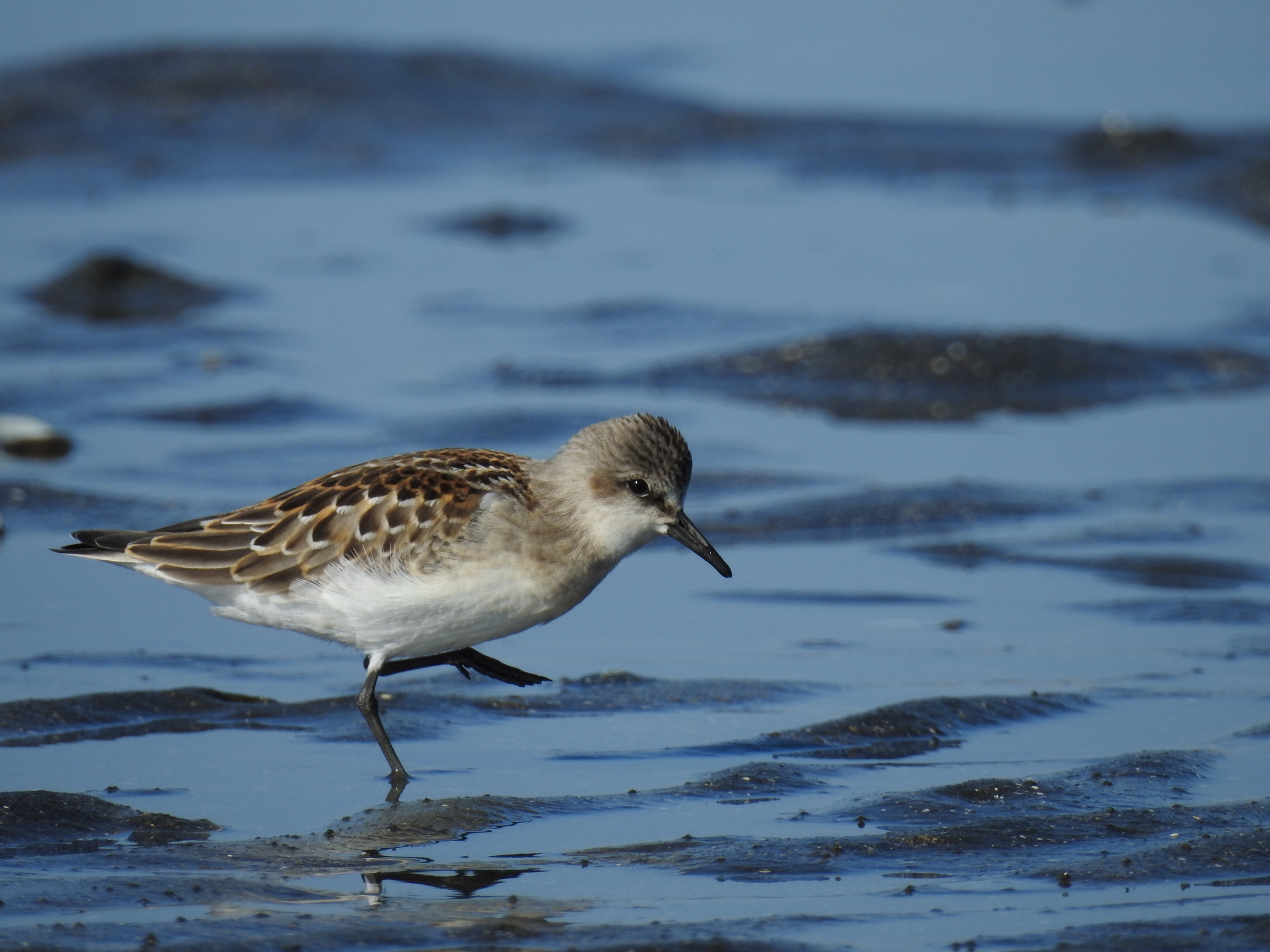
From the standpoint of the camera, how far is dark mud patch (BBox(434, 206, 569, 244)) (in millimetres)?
16594

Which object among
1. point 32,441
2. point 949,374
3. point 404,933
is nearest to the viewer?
point 404,933

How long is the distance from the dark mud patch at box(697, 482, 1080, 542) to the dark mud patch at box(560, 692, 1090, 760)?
2.43 meters

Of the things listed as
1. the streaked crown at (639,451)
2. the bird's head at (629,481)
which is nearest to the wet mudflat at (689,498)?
the bird's head at (629,481)

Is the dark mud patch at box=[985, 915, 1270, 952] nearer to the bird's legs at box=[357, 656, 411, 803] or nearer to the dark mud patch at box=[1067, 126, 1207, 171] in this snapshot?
the bird's legs at box=[357, 656, 411, 803]

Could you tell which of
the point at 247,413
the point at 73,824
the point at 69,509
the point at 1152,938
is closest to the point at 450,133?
the point at 247,413

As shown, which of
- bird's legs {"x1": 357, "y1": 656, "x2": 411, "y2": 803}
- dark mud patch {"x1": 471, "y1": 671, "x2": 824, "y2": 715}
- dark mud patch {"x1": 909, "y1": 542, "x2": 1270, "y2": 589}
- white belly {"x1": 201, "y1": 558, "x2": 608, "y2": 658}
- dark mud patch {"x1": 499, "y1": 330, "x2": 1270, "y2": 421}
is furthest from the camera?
dark mud patch {"x1": 499, "y1": 330, "x2": 1270, "y2": 421}

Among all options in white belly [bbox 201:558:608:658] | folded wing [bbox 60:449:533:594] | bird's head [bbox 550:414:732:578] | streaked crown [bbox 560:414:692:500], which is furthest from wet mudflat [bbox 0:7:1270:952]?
streaked crown [bbox 560:414:692:500]

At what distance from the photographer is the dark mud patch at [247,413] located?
1155cm

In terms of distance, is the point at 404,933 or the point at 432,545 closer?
the point at 404,933

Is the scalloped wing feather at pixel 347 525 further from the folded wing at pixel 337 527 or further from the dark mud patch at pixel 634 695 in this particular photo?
the dark mud patch at pixel 634 695

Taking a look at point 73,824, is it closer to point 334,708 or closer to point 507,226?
point 334,708

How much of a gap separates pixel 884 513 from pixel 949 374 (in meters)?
2.87

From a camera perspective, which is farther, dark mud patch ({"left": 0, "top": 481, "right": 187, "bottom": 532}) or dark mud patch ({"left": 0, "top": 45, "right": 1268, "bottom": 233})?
dark mud patch ({"left": 0, "top": 45, "right": 1268, "bottom": 233})

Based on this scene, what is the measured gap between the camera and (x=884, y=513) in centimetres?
991
